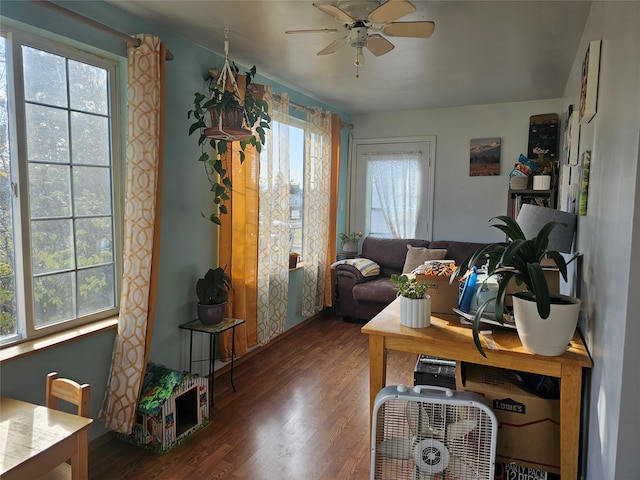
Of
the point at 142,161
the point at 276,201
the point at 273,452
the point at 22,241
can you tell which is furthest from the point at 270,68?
the point at 273,452

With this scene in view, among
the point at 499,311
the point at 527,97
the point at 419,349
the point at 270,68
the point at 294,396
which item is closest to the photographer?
the point at 499,311

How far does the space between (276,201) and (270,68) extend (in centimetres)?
110

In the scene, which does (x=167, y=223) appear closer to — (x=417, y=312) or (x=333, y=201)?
(x=417, y=312)

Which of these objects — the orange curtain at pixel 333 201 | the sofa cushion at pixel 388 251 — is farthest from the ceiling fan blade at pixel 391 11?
the sofa cushion at pixel 388 251

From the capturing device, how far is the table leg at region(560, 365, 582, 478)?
64.1 inches

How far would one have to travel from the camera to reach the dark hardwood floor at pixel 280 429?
2.22 meters

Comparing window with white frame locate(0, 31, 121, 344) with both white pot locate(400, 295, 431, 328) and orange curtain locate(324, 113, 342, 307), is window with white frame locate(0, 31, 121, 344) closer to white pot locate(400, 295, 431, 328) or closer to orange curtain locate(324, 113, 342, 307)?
white pot locate(400, 295, 431, 328)

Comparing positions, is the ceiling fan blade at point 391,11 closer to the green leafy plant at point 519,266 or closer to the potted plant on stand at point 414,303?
the green leafy plant at point 519,266

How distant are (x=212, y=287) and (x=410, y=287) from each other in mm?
1490

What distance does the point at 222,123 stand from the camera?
8.68 feet

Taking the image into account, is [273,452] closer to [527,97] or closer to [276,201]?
[276,201]

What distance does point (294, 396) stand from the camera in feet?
10.0

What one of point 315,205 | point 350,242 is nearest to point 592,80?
point 315,205

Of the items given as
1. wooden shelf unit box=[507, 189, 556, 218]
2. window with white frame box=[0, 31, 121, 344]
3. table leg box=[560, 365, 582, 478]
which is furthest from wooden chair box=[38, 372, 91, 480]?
wooden shelf unit box=[507, 189, 556, 218]
